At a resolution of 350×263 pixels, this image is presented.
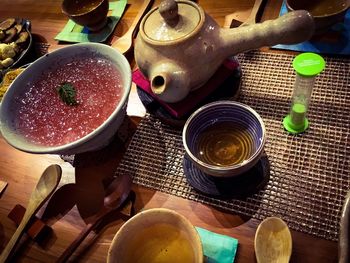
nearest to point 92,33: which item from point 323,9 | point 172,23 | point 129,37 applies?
point 129,37

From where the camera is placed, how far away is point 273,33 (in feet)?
3.31

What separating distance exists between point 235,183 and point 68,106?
63cm

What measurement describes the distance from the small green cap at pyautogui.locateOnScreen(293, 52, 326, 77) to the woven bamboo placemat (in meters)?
0.24

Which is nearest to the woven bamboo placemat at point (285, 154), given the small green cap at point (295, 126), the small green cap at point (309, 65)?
the small green cap at point (295, 126)

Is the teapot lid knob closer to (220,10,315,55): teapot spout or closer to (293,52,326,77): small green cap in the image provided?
(220,10,315,55): teapot spout

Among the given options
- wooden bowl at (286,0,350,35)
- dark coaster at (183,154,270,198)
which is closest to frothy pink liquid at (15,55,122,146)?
dark coaster at (183,154,270,198)

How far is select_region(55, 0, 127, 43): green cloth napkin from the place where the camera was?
164cm

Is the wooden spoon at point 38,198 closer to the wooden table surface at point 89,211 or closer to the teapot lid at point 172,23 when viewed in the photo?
the wooden table surface at point 89,211

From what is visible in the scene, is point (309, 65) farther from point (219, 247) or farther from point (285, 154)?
point (219, 247)

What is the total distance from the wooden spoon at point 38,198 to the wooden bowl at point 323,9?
105 centimetres

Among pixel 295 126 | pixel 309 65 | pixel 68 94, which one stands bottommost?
pixel 295 126

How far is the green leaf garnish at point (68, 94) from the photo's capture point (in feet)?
3.75

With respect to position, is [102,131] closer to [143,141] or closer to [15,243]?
[143,141]

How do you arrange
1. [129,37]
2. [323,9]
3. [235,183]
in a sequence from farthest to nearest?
[129,37], [323,9], [235,183]
